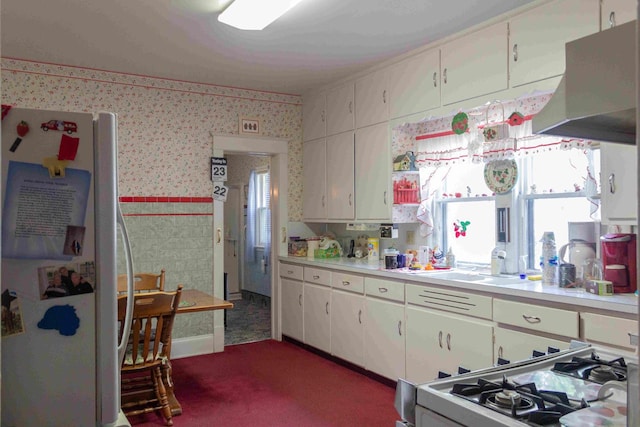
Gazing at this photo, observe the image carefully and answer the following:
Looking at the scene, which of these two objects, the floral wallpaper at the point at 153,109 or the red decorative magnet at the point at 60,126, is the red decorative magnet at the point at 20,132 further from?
the floral wallpaper at the point at 153,109

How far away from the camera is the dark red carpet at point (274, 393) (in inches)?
132

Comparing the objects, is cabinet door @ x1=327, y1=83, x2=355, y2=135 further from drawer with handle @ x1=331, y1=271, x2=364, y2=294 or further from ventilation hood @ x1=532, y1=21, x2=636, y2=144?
ventilation hood @ x1=532, y1=21, x2=636, y2=144

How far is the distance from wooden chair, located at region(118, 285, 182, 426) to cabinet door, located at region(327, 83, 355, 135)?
2.42 m

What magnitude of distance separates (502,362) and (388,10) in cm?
246

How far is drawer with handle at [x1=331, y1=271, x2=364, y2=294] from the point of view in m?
4.23

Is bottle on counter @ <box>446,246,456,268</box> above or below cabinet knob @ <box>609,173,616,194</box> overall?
below

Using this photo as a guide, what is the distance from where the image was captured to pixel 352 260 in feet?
15.9

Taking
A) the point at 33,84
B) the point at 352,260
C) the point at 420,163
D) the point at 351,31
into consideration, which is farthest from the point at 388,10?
the point at 33,84

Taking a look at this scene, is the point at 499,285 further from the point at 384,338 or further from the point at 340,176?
the point at 340,176

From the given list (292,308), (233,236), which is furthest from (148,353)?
(233,236)

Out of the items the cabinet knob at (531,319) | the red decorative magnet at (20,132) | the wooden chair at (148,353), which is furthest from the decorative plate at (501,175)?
the red decorative magnet at (20,132)

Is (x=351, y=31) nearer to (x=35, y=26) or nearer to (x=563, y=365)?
(x=35, y=26)

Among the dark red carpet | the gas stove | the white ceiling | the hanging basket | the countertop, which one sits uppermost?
the white ceiling

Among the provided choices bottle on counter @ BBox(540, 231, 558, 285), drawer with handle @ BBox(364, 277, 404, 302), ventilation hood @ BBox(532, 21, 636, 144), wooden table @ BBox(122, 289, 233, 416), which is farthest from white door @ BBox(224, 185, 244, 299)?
ventilation hood @ BBox(532, 21, 636, 144)
